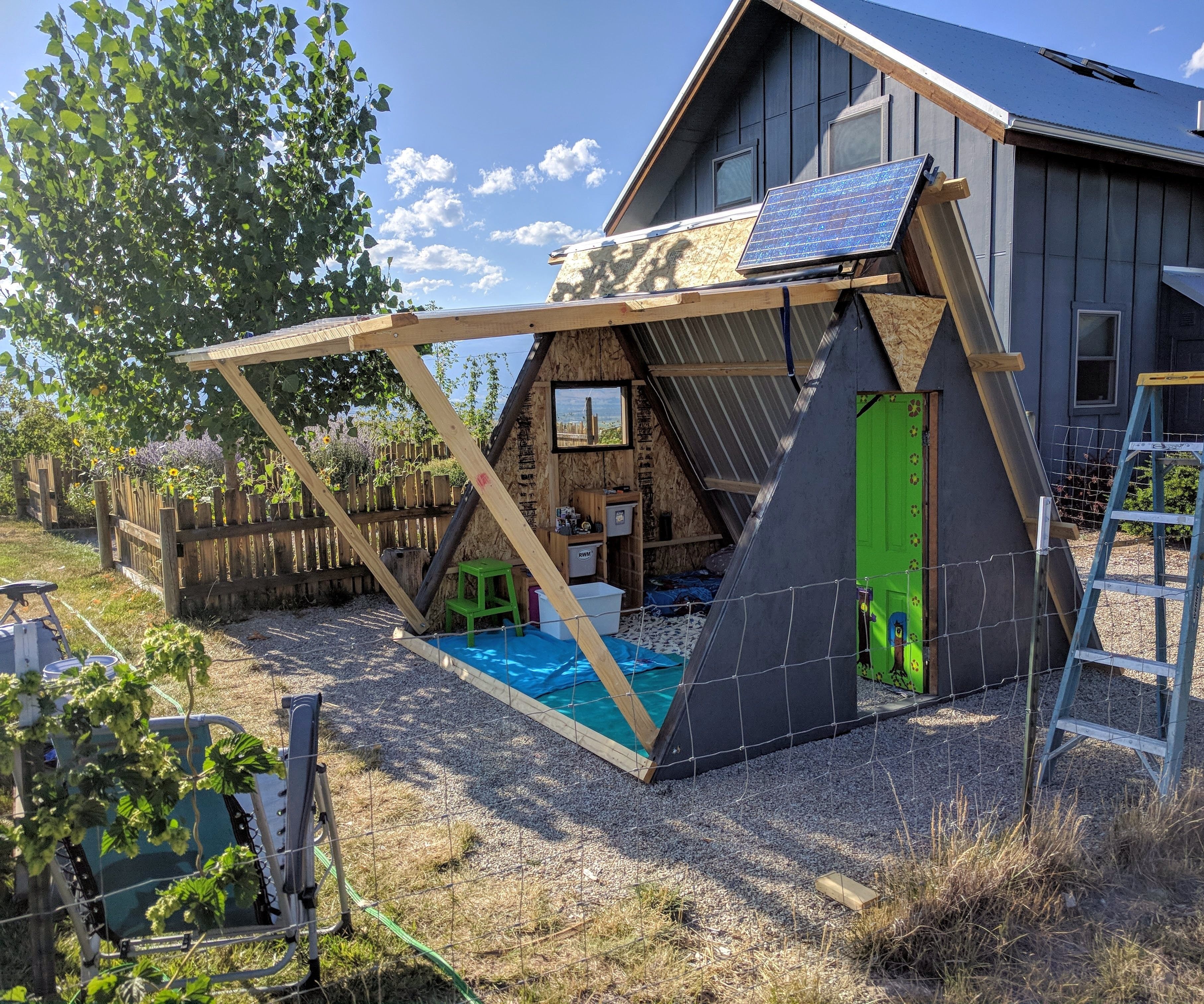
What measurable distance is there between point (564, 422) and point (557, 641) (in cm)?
220

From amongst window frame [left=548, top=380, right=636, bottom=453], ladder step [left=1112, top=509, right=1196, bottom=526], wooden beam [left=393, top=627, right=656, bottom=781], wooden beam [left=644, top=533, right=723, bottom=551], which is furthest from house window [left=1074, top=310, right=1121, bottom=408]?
wooden beam [left=393, top=627, right=656, bottom=781]

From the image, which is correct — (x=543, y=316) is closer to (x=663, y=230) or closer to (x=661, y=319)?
(x=661, y=319)

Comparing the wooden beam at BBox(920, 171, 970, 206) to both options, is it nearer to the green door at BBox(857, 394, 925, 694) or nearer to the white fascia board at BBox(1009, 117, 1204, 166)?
the green door at BBox(857, 394, 925, 694)

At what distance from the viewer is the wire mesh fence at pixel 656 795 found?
346 centimetres

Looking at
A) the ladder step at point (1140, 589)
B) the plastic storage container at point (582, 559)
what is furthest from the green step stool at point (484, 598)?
the ladder step at point (1140, 589)

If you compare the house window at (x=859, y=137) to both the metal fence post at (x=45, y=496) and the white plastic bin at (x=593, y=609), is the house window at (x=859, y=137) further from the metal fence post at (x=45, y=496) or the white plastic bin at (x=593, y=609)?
the metal fence post at (x=45, y=496)

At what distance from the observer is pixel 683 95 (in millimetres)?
13883

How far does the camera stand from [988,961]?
132 inches

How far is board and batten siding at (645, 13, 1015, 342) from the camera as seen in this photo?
11.1 m

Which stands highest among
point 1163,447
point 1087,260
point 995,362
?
point 1087,260

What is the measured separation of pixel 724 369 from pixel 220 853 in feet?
18.4

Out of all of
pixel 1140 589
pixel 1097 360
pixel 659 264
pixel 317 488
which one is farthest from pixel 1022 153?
pixel 317 488

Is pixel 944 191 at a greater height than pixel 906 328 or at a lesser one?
greater

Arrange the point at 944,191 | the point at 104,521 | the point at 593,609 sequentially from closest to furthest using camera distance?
the point at 944,191, the point at 593,609, the point at 104,521
